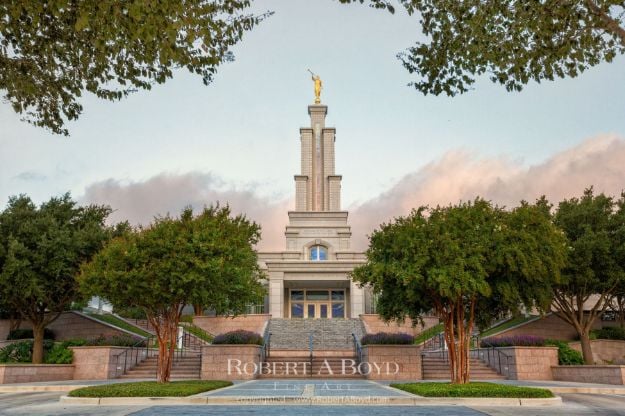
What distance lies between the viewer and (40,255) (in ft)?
88.2

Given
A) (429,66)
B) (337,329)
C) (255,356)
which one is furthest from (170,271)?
(337,329)

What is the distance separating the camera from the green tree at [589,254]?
Result: 26109 mm

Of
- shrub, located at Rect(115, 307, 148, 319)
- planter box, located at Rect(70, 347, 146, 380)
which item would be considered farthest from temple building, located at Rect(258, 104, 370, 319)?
planter box, located at Rect(70, 347, 146, 380)

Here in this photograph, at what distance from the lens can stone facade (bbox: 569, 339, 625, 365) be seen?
2797 centimetres

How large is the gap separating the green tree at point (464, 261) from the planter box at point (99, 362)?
1177 centimetres

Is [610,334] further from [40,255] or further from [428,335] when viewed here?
[40,255]

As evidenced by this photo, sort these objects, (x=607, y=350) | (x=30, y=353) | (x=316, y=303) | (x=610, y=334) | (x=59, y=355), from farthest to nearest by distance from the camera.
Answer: (x=316, y=303), (x=610, y=334), (x=607, y=350), (x=30, y=353), (x=59, y=355)

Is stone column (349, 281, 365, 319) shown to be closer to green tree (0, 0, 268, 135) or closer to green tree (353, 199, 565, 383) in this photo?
green tree (353, 199, 565, 383)

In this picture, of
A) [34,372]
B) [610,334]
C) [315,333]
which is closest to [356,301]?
[315,333]

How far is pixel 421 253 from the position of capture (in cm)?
1681

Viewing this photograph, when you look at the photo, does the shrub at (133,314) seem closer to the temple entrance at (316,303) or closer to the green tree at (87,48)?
the temple entrance at (316,303)

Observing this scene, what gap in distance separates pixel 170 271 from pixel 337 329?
20.6 meters

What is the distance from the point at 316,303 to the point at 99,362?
27.7m

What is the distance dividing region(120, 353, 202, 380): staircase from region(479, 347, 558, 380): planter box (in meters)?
12.7
